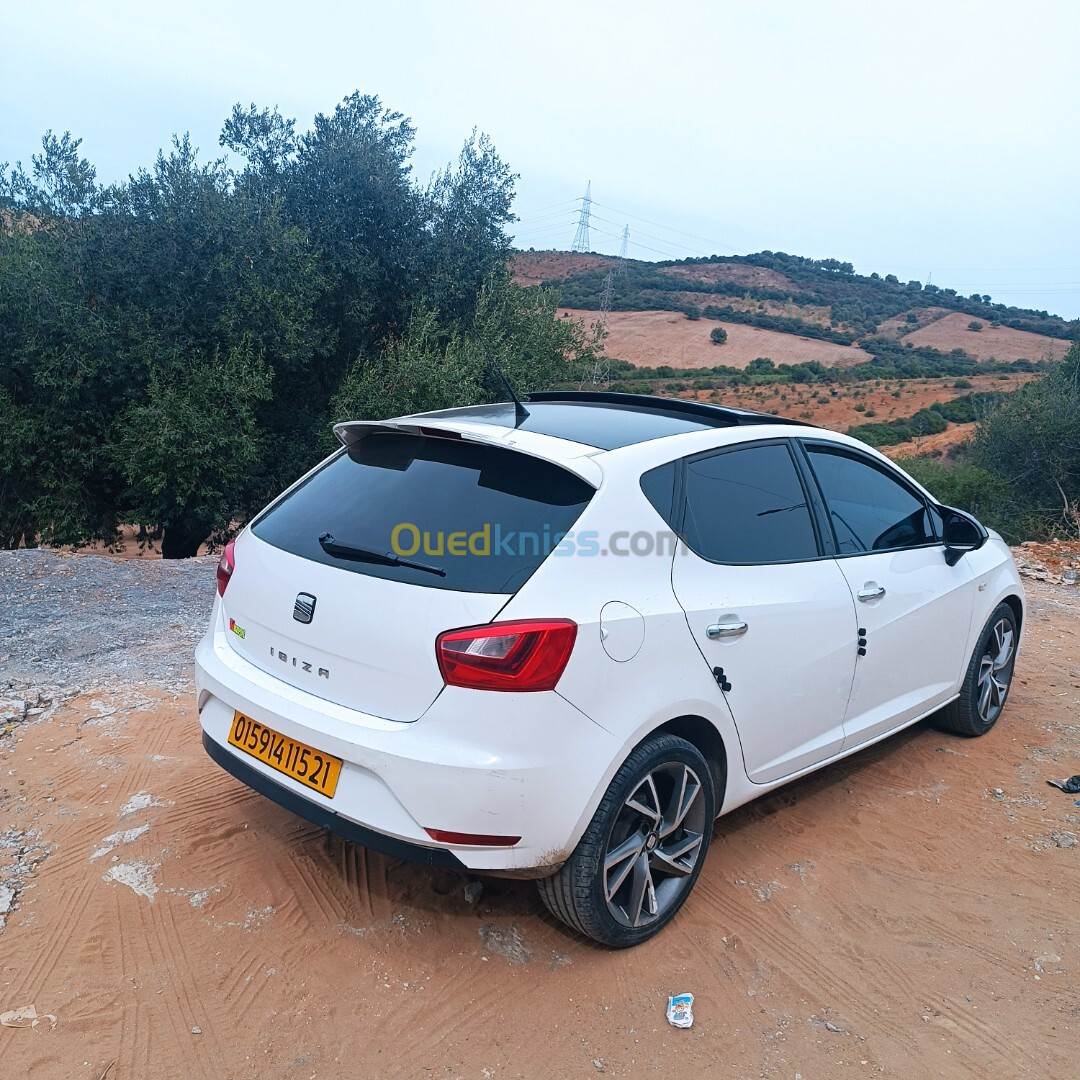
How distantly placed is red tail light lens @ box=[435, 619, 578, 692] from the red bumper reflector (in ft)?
1.43

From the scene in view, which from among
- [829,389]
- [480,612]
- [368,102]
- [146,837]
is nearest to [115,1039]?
[146,837]

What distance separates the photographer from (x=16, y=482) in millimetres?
12031

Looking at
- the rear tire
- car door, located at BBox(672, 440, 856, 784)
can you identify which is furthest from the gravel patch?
the rear tire

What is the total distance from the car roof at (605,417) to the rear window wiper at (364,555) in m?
0.67

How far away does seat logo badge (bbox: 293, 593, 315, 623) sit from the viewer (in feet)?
9.21

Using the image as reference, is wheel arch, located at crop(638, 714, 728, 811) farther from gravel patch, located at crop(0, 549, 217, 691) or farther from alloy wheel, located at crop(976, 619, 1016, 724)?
gravel patch, located at crop(0, 549, 217, 691)

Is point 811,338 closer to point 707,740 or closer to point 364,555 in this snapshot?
point 707,740

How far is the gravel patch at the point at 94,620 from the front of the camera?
5.22 m

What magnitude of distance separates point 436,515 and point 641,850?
1302mm

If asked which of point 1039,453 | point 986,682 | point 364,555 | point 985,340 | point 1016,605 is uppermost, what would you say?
point 985,340

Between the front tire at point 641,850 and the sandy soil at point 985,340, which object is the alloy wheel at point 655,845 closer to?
the front tire at point 641,850

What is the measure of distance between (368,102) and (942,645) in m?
14.3

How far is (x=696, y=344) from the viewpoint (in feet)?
177

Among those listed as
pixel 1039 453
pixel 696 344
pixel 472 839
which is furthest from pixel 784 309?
pixel 472 839
